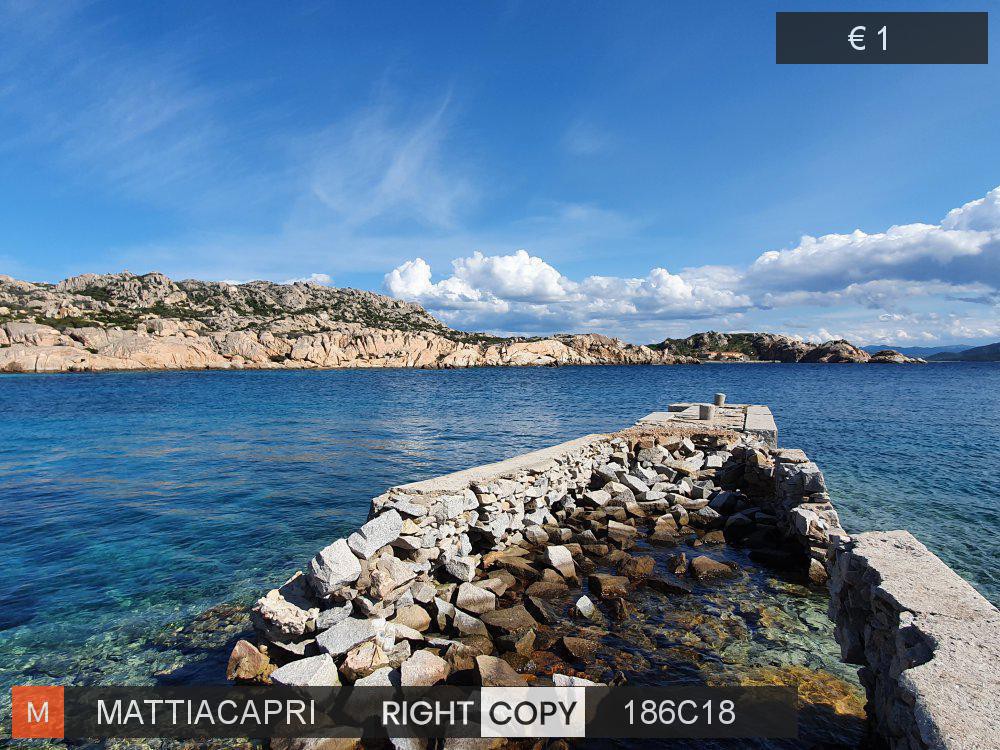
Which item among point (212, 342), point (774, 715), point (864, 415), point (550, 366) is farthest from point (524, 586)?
point (550, 366)

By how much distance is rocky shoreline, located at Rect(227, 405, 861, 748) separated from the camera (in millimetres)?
5480

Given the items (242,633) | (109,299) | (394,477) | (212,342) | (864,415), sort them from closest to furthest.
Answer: (242,633) → (394,477) → (864,415) → (212,342) → (109,299)

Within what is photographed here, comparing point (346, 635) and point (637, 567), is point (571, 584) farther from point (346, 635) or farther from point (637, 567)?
point (346, 635)

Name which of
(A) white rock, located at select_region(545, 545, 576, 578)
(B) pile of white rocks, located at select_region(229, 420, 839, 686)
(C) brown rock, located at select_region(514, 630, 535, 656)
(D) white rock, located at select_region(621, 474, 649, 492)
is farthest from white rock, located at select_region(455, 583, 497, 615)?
(D) white rock, located at select_region(621, 474, 649, 492)

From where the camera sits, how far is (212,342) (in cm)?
9825

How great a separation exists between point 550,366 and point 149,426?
115 meters

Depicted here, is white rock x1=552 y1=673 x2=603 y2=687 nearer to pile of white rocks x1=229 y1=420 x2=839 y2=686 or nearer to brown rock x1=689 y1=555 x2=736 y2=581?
pile of white rocks x1=229 y1=420 x2=839 y2=686

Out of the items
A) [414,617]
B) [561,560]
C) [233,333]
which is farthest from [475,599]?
[233,333]

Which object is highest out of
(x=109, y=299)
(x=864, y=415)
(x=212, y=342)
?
(x=109, y=299)

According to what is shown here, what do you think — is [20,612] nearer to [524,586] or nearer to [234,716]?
[234,716]

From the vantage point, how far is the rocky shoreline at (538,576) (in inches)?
216

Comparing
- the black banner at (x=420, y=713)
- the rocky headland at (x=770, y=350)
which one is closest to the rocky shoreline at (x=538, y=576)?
the black banner at (x=420, y=713)

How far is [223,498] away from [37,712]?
8.10 metres

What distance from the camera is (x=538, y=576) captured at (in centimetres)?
792
